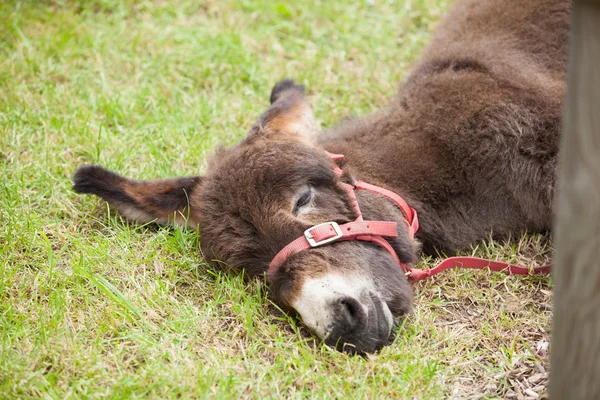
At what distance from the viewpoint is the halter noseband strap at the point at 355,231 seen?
308 cm

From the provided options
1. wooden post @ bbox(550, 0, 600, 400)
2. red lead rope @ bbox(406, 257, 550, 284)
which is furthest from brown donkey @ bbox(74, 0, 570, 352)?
wooden post @ bbox(550, 0, 600, 400)

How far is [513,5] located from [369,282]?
8.97 feet

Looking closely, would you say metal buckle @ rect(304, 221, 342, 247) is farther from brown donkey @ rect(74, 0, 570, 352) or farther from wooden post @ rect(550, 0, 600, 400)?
wooden post @ rect(550, 0, 600, 400)

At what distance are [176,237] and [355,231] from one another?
116 centimetres

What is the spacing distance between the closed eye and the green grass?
45 cm

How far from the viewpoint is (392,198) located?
3.53 metres

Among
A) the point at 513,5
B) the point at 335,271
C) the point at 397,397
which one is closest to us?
the point at 397,397

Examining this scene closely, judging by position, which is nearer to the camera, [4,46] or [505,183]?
[505,183]

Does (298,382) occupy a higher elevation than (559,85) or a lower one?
lower

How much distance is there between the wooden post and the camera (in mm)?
1819

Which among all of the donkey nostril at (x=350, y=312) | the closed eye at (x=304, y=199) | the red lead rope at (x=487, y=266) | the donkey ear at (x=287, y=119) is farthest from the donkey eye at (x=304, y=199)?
the red lead rope at (x=487, y=266)

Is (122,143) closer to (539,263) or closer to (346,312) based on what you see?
(346,312)

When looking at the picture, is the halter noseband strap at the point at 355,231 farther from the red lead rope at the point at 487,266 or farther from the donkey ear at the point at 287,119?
the donkey ear at the point at 287,119

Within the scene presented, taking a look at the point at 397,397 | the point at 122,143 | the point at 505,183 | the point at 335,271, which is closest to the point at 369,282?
the point at 335,271
